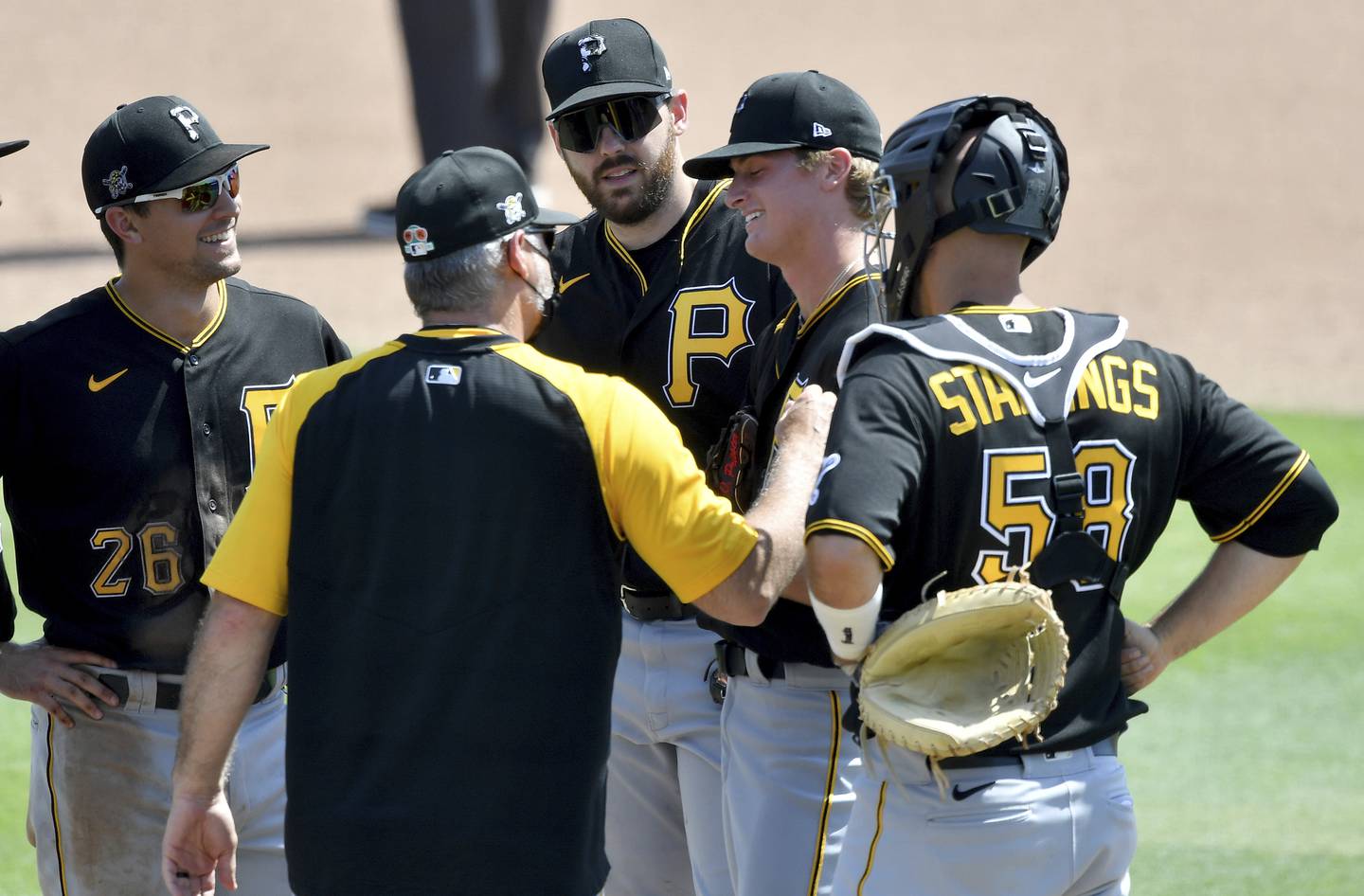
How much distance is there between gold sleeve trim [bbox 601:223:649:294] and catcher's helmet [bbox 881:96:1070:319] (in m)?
1.29

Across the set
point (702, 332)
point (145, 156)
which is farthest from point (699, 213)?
point (145, 156)

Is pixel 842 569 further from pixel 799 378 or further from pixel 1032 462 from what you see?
pixel 799 378

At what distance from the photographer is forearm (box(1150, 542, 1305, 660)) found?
286 centimetres

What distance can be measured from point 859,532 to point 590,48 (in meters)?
1.95

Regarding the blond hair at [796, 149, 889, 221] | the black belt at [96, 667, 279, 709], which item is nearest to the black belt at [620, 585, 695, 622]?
the black belt at [96, 667, 279, 709]

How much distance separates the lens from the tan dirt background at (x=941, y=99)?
1462 cm

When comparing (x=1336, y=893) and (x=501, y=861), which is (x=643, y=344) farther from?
(x=1336, y=893)

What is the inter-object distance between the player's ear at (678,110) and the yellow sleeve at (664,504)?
5.38 feet

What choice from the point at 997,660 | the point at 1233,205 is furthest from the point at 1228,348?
the point at 997,660

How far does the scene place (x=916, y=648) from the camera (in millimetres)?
2586

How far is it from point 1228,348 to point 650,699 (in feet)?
36.0

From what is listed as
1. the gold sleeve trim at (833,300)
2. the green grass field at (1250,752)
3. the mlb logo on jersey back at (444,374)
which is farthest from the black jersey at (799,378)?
the green grass field at (1250,752)

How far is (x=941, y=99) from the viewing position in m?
18.2

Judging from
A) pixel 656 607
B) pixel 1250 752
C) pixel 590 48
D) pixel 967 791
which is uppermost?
pixel 590 48
